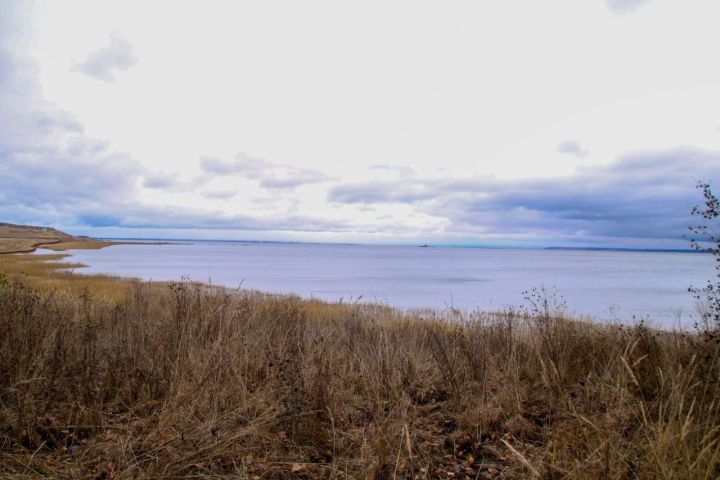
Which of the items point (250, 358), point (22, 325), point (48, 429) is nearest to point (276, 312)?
point (250, 358)

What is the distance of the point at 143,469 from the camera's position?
375 centimetres

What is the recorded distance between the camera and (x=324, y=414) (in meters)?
4.77

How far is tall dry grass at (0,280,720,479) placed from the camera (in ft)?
11.9

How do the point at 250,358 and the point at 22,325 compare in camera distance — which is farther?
the point at 250,358

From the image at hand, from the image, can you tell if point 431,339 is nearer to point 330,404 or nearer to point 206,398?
point 330,404

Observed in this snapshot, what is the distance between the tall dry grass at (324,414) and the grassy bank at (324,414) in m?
0.02

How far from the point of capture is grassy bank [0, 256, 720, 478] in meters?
3.63

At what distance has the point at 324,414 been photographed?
4.77 meters

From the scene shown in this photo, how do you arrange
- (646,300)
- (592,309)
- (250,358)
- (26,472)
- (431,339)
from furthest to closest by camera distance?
(646,300)
(592,309)
(431,339)
(250,358)
(26,472)

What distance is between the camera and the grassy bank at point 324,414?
3.63 meters

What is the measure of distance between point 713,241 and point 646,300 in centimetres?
3260

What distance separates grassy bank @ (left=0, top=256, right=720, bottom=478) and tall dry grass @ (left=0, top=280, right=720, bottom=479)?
2cm

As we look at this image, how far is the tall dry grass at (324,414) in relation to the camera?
363 cm

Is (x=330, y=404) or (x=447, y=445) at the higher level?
(x=330, y=404)
